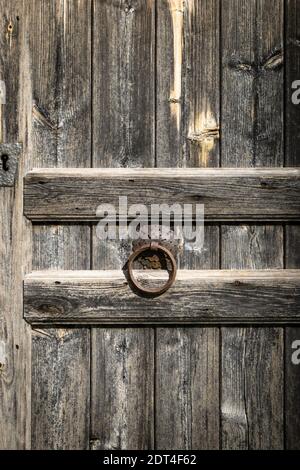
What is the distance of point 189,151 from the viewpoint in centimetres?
139

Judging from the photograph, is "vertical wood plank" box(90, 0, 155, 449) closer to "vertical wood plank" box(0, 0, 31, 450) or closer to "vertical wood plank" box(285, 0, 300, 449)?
"vertical wood plank" box(0, 0, 31, 450)

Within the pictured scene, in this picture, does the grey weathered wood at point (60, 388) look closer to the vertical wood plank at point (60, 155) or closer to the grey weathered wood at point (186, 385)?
the vertical wood plank at point (60, 155)

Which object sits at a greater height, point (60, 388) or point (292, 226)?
point (292, 226)

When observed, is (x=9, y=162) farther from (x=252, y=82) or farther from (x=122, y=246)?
(x=252, y=82)

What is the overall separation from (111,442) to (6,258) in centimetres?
51

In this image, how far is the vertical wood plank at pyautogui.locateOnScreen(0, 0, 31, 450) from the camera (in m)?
1.38

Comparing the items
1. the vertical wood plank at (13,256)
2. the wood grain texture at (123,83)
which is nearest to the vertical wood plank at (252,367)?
the wood grain texture at (123,83)

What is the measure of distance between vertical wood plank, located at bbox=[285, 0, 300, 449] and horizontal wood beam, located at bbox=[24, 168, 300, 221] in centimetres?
5

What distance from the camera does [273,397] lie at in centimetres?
140

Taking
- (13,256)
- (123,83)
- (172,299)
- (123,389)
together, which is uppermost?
(123,83)

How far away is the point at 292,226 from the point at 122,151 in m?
0.45

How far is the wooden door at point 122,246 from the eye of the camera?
4.53 feet

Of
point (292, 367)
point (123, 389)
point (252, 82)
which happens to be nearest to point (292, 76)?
point (252, 82)
